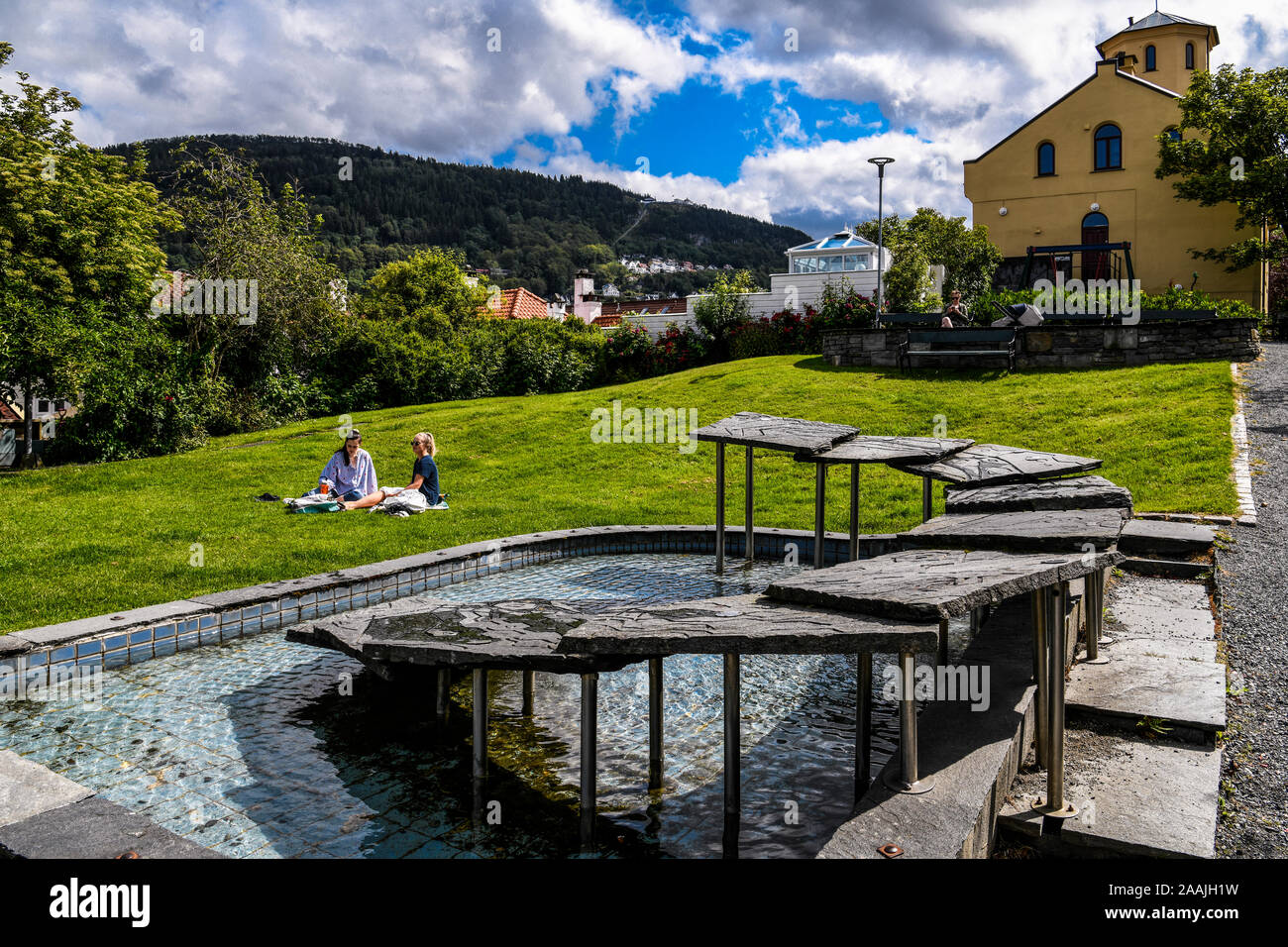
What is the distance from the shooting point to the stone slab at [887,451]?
22.5 feet

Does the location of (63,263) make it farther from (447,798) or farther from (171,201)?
(447,798)

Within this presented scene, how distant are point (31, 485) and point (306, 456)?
4.19 meters

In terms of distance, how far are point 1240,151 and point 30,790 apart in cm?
3807

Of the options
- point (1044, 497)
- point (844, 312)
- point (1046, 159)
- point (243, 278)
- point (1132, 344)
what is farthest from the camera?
point (1046, 159)

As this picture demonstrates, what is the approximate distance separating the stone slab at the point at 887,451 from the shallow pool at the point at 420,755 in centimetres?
172

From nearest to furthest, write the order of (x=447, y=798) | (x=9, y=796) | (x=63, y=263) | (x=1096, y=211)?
(x=9, y=796), (x=447, y=798), (x=63, y=263), (x=1096, y=211)

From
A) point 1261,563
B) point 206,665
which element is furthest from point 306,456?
point 1261,563

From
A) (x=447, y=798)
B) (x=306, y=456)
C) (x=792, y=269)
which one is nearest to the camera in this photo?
(x=447, y=798)

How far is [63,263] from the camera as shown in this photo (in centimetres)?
1981

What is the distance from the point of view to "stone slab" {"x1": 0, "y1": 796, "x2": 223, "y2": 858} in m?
2.95

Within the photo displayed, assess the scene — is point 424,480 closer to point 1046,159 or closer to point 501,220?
point 1046,159

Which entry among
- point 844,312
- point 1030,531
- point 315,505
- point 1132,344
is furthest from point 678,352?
point 1030,531

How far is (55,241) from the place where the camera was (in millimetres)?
19609
